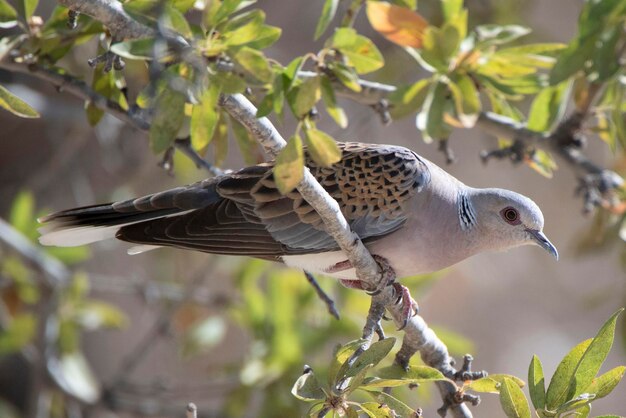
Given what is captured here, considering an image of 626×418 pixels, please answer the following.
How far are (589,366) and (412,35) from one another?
122 centimetres

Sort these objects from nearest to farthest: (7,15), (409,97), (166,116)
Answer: (166,116) → (7,15) → (409,97)

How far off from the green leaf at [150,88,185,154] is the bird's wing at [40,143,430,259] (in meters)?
0.71

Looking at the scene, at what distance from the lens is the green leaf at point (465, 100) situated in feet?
9.34

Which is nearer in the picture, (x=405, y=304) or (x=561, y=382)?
(x=561, y=382)

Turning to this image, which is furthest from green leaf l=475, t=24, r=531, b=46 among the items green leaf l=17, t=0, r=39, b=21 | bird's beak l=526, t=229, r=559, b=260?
green leaf l=17, t=0, r=39, b=21

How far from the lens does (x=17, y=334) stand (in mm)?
4117

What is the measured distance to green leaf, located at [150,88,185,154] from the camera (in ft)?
7.09

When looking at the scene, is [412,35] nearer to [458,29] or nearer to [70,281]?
[458,29]

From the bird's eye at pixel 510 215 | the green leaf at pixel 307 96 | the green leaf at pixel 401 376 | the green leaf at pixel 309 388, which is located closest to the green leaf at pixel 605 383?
the green leaf at pixel 401 376

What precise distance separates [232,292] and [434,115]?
111 inches

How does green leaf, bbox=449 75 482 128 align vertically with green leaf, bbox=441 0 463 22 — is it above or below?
below

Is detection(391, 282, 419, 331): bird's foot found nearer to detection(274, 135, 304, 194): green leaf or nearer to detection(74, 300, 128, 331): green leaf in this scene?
detection(274, 135, 304, 194): green leaf

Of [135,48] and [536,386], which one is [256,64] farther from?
[536,386]

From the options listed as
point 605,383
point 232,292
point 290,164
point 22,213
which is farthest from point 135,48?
point 232,292
